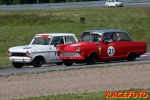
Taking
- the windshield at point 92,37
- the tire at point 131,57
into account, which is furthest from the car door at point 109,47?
the tire at point 131,57

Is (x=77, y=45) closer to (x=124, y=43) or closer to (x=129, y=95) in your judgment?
(x=124, y=43)

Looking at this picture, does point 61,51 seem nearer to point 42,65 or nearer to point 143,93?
point 42,65

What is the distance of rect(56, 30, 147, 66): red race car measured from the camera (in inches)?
800

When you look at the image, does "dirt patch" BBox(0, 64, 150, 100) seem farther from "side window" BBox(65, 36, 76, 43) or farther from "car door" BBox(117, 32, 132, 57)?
"side window" BBox(65, 36, 76, 43)

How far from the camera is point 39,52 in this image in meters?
20.7

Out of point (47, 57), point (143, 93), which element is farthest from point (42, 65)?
point (143, 93)

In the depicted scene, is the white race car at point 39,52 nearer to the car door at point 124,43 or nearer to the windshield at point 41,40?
the windshield at point 41,40

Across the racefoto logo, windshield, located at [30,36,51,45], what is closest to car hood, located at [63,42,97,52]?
windshield, located at [30,36,51,45]

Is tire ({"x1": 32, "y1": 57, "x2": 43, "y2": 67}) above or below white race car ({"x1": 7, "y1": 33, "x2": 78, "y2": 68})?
below

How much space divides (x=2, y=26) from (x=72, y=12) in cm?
992

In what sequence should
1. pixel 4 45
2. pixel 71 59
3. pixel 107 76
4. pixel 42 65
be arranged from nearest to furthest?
pixel 107 76 < pixel 71 59 < pixel 42 65 < pixel 4 45

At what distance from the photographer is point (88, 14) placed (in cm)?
4822

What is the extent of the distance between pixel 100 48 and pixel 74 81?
5855mm

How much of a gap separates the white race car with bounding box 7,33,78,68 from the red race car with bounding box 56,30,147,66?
0.54 metres
